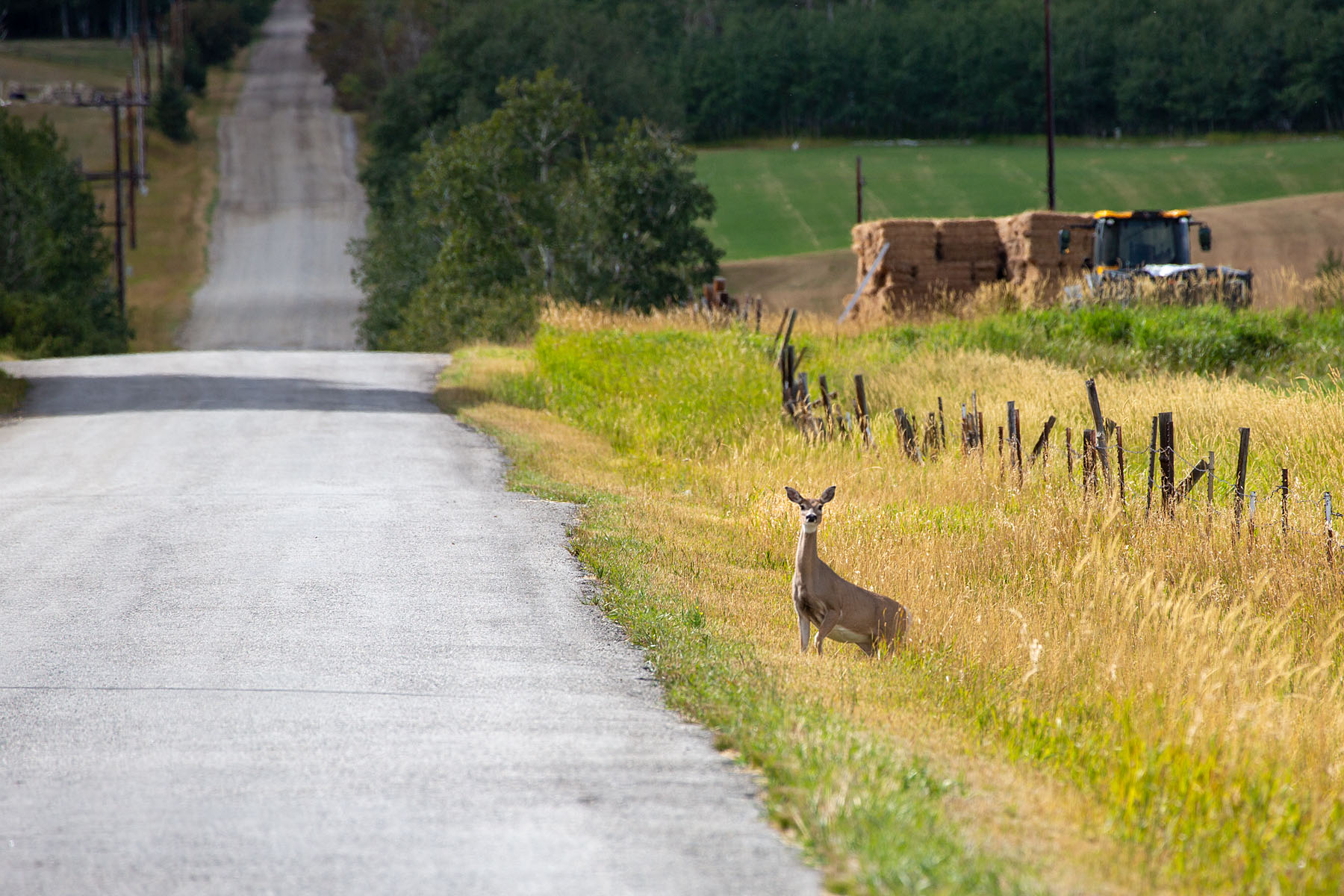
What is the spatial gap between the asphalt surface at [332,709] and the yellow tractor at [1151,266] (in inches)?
640

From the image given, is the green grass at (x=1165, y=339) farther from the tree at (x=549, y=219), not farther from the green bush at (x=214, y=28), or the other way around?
the green bush at (x=214, y=28)

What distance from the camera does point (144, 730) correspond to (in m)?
6.88

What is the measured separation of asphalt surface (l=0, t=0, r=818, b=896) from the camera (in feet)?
16.9

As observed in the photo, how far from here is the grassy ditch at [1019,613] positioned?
559 centimetres

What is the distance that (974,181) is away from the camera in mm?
85688

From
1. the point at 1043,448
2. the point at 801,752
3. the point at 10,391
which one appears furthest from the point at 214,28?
the point at 801,752

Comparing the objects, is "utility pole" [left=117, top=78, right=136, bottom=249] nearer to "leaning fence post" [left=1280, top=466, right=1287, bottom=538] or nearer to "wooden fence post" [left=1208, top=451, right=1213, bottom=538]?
"wooden fence post" [left=1208, top=451, right=1213, bottom=538]

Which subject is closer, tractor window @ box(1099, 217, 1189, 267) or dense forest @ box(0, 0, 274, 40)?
tractor window @ box(1099, 217, 1189, 267)

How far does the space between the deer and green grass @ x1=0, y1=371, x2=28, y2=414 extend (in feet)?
63.0

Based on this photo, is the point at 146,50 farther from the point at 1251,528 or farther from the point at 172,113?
the point at 1251,528

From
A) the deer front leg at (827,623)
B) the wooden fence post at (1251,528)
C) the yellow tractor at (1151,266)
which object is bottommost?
the deer front leg at (827,623)

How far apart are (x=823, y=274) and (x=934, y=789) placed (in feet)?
175

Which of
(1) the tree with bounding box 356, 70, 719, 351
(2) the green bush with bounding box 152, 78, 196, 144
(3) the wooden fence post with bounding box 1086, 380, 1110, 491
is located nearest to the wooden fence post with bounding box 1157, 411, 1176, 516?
(3) the wooden fence post with bounding box 1086, 380, 1110, 491

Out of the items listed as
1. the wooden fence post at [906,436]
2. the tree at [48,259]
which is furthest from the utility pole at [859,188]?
the wooden fence post at [906,436]
